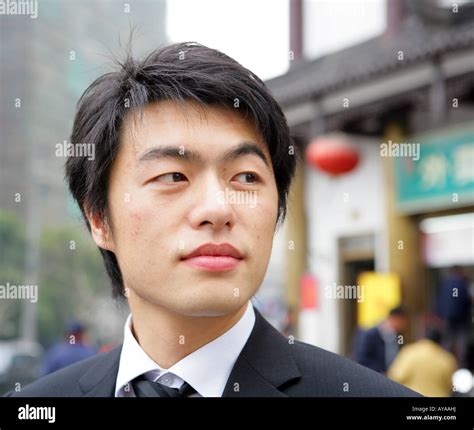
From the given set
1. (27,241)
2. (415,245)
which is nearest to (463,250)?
(415,245)

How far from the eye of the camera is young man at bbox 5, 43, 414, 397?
3.12 feet

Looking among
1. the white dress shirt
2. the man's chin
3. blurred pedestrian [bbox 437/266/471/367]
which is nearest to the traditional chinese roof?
blurred pedestrian [bbox 437/266/471/367]

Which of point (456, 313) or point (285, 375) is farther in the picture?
point (456, 313)

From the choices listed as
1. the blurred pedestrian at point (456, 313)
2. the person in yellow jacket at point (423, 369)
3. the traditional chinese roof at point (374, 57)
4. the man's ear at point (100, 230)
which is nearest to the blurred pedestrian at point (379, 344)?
the person in yellow jacket at point (423, 369)

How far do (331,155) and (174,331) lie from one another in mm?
4414

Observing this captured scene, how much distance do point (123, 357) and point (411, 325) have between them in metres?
4.93

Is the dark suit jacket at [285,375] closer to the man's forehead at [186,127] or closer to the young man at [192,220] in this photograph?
the young man at [192,220]

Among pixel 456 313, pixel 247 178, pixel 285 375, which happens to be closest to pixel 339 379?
pixel 285 375

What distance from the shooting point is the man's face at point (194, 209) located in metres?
0.94

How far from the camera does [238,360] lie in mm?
1065

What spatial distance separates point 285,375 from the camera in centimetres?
105

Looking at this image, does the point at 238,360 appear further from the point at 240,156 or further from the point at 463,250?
the point at 463,250

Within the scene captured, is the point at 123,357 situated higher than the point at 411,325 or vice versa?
the point at 123,357

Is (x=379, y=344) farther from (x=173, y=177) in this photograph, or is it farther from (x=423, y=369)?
(x=173, y=177)
